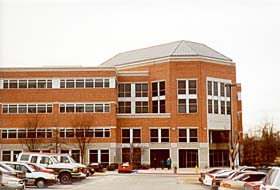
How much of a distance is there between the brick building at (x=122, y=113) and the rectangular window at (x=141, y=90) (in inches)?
5.7

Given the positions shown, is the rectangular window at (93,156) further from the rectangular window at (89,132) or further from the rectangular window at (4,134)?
the rectangular window at (4,134)

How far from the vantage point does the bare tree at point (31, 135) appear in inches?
2729

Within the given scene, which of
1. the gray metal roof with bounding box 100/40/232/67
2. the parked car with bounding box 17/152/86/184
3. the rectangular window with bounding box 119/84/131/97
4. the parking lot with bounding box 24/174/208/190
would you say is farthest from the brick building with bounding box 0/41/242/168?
the parked car with bounding box 17/152/86/184

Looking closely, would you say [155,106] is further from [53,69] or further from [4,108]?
[4,108]

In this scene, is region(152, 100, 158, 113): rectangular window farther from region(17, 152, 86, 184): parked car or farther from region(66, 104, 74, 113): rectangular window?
region(17, 152, 86, 184): parked car

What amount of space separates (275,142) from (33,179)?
38.8 m

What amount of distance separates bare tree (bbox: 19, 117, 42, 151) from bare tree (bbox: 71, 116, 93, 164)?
4886 millimetres

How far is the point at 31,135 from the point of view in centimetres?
6975

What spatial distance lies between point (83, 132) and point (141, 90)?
12.1 meters

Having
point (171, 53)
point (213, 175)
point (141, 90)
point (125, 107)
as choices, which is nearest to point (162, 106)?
point (141, 90)

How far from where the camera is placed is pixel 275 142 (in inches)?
2443

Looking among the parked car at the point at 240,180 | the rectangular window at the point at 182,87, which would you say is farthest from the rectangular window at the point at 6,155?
the parked car at the point at 240,180

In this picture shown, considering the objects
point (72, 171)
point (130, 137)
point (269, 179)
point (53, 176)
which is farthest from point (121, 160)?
point (269, 179)

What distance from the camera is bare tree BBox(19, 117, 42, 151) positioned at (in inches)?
2729
